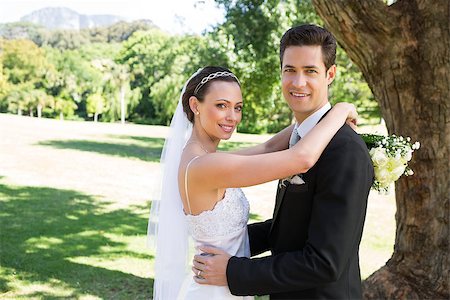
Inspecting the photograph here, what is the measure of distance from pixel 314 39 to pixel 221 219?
1.03 metres

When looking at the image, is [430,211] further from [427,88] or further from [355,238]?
[355,238]

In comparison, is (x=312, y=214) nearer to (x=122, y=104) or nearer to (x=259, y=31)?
(x=259, y=31)

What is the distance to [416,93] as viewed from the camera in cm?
447

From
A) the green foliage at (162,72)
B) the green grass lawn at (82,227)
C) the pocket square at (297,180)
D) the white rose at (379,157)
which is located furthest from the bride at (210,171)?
the green foliage at (162,72)

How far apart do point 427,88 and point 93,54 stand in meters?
67.3

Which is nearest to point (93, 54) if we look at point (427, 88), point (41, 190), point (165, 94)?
point (165, 94)

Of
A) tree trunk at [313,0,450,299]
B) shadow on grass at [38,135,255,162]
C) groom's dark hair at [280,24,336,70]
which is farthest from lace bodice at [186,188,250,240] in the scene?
shadow on grass at [38,135,255,162]

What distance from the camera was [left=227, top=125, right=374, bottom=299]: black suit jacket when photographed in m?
2.09

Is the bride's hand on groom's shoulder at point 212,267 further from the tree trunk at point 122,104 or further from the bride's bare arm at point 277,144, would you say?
the tree trunk at point 122,104

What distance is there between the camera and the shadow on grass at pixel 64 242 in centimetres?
657

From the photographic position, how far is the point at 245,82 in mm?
18734

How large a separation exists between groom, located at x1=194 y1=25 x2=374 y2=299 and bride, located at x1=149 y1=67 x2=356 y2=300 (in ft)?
0.37

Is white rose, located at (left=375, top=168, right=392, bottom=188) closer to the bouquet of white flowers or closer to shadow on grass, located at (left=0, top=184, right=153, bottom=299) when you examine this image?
the bouquet of white flowers

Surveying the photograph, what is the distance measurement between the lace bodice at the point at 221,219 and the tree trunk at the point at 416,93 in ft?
8.05
